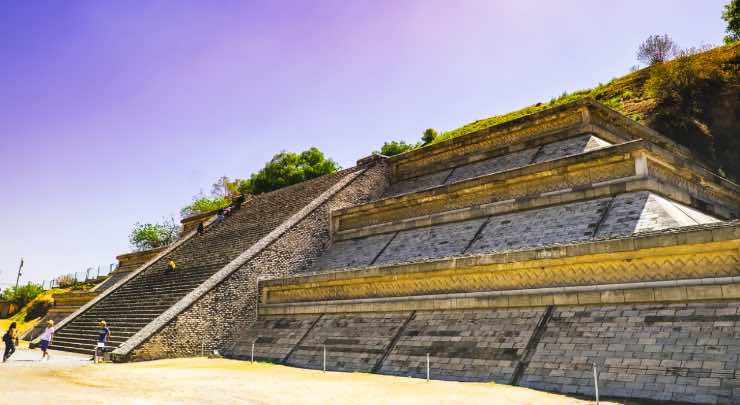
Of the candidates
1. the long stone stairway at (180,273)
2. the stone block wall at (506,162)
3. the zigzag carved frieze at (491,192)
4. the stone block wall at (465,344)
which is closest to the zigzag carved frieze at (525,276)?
the stone block wall at (465,344)

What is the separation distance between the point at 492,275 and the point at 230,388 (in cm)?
495

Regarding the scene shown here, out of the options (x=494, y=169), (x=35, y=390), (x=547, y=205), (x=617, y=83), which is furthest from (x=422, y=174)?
(x=617, y=83)

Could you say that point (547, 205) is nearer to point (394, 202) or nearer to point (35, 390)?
point (394, 202)

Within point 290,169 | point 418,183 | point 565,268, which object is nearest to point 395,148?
point 290,169

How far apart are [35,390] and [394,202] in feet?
34.6

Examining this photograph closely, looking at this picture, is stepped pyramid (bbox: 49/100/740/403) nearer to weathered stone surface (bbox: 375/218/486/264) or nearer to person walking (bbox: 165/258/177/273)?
weathered stone surface (bbox: 375/218/486/264)

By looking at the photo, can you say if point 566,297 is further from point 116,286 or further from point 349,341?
point 116,286

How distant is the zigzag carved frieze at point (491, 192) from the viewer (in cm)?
1165

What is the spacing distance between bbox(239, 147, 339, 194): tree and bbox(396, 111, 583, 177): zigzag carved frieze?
17912 mm

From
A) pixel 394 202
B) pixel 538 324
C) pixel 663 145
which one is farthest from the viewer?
pixel 663 145

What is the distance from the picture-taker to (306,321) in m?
12.4

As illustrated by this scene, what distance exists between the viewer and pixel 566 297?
26.6 ft

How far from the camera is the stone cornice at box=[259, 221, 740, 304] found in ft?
22.4

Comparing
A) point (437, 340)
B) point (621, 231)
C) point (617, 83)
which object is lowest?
point (437, 340)
